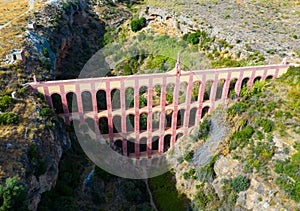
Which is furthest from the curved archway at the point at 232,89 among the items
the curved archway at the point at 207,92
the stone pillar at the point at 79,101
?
the stone pillar at the point at 79,101

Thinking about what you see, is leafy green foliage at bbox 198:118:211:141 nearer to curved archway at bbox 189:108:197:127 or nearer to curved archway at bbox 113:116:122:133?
curved archway at bbox 189:108:197:127

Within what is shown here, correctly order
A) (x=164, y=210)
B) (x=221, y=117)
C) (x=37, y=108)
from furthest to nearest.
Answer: (x=221, y=117) → (x=164, y=210) → (x=37, y=108)

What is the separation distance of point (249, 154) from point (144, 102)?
2203cm

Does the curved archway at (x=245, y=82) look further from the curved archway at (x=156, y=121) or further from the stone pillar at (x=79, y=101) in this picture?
the stone pillar at (x=79, y=101)

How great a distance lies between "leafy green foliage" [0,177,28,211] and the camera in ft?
71.7

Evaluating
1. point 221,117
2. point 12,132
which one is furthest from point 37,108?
point 221,117

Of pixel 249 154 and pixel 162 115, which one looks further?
pixel 162 115

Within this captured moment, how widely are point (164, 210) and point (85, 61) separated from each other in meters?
35.8

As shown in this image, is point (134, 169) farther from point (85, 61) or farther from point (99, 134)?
point (85, 61)

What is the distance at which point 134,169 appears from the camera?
48.9 m

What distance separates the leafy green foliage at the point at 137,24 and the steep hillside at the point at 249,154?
32.4 metres

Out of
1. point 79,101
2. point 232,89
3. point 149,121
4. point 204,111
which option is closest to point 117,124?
point 149,121

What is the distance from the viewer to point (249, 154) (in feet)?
125

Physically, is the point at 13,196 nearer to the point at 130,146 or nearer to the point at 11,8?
the point at 130,146
